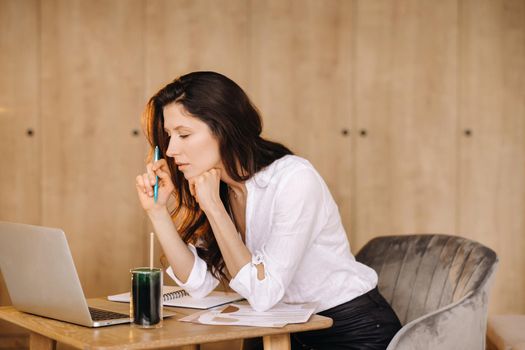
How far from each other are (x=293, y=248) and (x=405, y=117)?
7.29 ft

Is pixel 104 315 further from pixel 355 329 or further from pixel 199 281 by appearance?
pixel 355 329

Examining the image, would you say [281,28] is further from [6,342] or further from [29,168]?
[6,342]

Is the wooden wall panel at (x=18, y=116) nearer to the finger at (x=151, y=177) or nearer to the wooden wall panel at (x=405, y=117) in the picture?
the wooden wall panel at (x=405, y=117)

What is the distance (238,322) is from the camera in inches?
58.8

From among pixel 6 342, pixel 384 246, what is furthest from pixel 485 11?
pixel 6 342

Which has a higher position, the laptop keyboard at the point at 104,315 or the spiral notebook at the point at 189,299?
the laptop keyboard at the point at 104,315

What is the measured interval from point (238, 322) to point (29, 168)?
2290 mm

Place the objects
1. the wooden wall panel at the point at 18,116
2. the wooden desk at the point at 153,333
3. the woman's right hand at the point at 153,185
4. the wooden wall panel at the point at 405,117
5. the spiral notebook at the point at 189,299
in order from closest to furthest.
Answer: the wooden desk at the point at 153,333 → the spiral notebook at the point at 189,299 → the woman's right hand at the point at 153,185 → the wooden wall panel at the point at 18,116 → the wooden wall panel at the point at 405,117

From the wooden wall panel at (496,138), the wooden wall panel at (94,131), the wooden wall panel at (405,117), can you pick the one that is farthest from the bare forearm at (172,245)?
the wooden wall panel at (496,138)

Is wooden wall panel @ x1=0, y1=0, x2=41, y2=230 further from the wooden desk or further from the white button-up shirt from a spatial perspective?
the wooden desk

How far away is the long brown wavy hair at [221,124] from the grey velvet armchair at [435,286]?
519 mm

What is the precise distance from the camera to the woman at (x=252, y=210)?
1.78 m

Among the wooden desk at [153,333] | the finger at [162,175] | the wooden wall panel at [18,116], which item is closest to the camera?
the wooden desk at [153,333]

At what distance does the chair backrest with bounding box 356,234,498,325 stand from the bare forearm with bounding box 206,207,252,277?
0.61 meters
